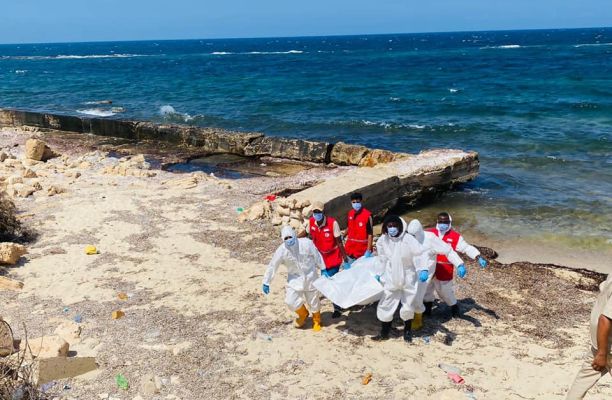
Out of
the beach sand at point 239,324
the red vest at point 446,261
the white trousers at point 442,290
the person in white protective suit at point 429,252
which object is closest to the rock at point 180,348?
the beach sand at point 239,324

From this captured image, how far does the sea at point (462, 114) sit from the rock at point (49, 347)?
813 cm

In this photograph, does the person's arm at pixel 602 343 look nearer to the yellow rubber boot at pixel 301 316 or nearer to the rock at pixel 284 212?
the yellow rubber boot at pixel 301 316

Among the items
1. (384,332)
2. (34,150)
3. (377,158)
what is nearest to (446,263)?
(384,332)

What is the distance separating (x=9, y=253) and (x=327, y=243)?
486 cm

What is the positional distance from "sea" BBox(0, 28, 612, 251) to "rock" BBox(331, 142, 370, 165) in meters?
2.98

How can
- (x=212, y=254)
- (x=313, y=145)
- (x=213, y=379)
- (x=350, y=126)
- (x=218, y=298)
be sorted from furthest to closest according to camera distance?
(x=350, y=126) < (x=313, y=145) < (x=212, y=254) < (x=218, y=298) < (x=213, y=379)

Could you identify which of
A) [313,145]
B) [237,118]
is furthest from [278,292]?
[237,118]

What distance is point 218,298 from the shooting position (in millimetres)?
7590

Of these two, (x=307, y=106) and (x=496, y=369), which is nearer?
(x=496, y=369)

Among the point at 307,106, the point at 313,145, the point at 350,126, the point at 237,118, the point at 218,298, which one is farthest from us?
the point at 307,106

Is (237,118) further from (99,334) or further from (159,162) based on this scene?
(99,334)

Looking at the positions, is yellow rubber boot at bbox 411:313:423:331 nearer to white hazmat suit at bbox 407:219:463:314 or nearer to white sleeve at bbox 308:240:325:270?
white hazmat suit at bbox 407:219:463:314

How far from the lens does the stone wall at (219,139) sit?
16.0 meters

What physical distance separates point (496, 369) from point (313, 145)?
11.2m
